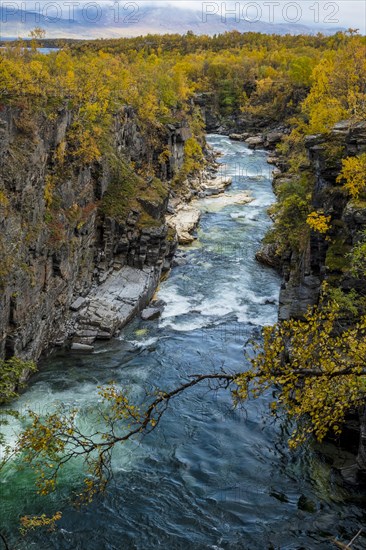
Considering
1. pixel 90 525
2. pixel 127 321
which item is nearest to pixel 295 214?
pixel 127 321

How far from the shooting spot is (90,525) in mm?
16219

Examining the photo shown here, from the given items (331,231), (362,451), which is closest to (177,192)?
(331,231)

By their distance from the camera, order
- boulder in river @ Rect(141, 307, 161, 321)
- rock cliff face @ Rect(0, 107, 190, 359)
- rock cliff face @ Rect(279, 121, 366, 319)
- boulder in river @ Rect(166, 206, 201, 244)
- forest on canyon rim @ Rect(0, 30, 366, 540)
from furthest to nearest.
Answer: boulder in river @ Rect(166, 206, 201, 244) < boulder in river @ Rect(141, 307, 161, 321) < rock cliff face @ Rect(0, 107, 190, 359) < rock cliff face @ Rect(279, 121, 366, 319) < forest on canyon rim @ Rect(0, 30, 366, 540)

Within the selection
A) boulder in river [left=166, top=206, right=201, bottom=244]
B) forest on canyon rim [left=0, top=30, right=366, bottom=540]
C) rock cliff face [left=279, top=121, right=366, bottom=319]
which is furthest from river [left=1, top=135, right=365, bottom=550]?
boulder in river [left=166, top=206, right=201, bottom=244]

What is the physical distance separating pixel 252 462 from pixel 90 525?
6390mm

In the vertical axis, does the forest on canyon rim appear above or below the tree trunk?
above

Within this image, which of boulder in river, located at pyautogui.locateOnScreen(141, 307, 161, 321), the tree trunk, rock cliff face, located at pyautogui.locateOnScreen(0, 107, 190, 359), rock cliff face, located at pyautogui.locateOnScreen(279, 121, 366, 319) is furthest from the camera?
boulder in river, located at pyautogui.locateOnScreen(141, 307, 161, 321)

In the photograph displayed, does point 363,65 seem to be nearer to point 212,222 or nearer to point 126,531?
point 212,222

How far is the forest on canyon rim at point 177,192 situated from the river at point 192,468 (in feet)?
2.87

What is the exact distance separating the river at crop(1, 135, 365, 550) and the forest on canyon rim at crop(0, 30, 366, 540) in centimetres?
88

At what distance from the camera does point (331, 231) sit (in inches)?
985

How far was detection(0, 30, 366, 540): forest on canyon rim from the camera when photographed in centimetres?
1084

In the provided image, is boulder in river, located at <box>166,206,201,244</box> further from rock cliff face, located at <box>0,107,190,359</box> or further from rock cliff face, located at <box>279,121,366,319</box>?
rock cliff face, located at <box>279,121,366,319</box>

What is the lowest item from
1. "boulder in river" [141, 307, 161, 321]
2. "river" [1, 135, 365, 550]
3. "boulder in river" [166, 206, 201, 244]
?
"river" [1, 135, 365, 550]
